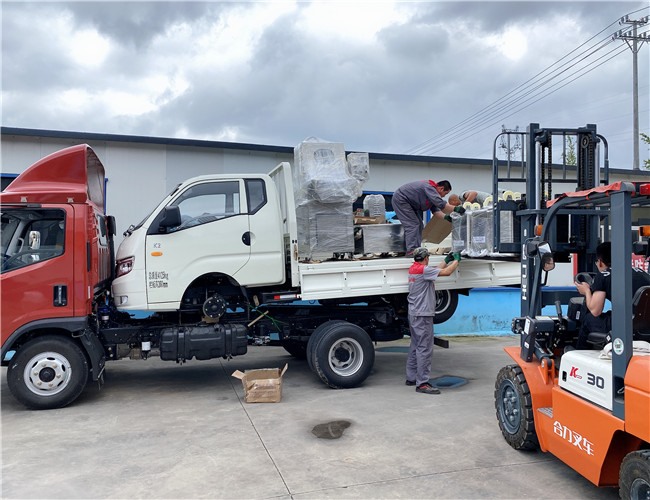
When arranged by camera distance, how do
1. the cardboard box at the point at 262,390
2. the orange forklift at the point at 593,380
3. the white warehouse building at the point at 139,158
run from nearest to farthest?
the orange forklift at the point at 593,380 < the cardboard box at the point at 262,390 < the white warehouse building at the point at 139,158

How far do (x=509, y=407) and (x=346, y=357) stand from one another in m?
2.79

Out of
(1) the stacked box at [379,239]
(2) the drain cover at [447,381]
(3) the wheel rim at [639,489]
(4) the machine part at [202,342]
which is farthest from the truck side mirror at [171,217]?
(3) the wheel rim at [639,489]

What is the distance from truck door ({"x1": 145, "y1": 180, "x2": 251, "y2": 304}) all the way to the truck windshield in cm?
105

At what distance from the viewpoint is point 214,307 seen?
24.0 ft

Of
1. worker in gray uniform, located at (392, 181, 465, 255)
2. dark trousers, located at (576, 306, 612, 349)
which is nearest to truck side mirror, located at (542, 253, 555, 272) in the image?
dark trousers, located at (576, 306, 612, 349)

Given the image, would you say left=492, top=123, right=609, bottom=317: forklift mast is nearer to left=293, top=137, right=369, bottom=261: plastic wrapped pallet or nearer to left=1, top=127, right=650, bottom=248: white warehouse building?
left=293, top=137, right=369, bottom=261: plastic wrapped pallet

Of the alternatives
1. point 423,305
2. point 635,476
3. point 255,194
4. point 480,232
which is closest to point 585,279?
point 635,476

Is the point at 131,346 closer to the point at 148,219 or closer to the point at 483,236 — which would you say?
the point at 148,219

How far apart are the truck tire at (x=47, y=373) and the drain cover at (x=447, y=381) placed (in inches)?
181

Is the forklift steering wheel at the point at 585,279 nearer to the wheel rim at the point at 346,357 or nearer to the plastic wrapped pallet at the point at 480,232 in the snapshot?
the plastic wrapped pallet at the point at 480,232

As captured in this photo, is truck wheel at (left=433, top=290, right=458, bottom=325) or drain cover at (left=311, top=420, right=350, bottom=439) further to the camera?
truck wheel at (left=433, top=290, right=458, bottom=325)

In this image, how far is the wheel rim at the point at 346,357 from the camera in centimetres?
746

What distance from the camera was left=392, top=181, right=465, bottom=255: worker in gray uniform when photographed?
7578 millimetres

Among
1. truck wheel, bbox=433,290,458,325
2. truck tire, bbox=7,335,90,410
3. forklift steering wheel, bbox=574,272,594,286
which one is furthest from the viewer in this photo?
truck wheel, bbox=433,290,458,325
